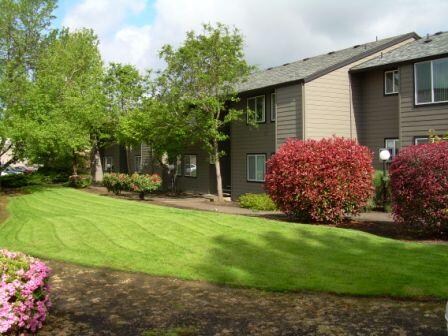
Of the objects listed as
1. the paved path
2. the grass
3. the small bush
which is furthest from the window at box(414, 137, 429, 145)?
the paved path

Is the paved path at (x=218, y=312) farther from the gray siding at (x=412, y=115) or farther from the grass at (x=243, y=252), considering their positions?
the gray siding at (x=412, y=115)

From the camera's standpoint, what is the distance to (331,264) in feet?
30.3

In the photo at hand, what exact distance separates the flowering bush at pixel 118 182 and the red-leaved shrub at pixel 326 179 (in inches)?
528

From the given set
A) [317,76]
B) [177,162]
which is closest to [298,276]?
[317,76]

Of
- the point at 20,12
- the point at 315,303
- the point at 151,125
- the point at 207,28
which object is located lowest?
the point at 315,303

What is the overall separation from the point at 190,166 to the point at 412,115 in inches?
644

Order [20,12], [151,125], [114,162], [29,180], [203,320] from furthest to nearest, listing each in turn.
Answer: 1. [114,162]
2. [29,180]
3. [20,12]
4. [151,125]
5. [203,320]

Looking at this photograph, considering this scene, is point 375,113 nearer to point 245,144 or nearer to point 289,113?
point 289,113

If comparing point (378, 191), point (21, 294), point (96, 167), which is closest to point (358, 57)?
point (378, 191)

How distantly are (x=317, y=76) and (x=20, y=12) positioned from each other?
71.2 feet

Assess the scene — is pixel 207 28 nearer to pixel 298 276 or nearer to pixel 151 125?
pixel 151 125

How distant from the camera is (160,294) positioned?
24.9 ft

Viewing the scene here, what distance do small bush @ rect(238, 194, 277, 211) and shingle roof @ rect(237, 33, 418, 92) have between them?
5.61 metres

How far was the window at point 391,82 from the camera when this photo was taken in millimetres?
21938
